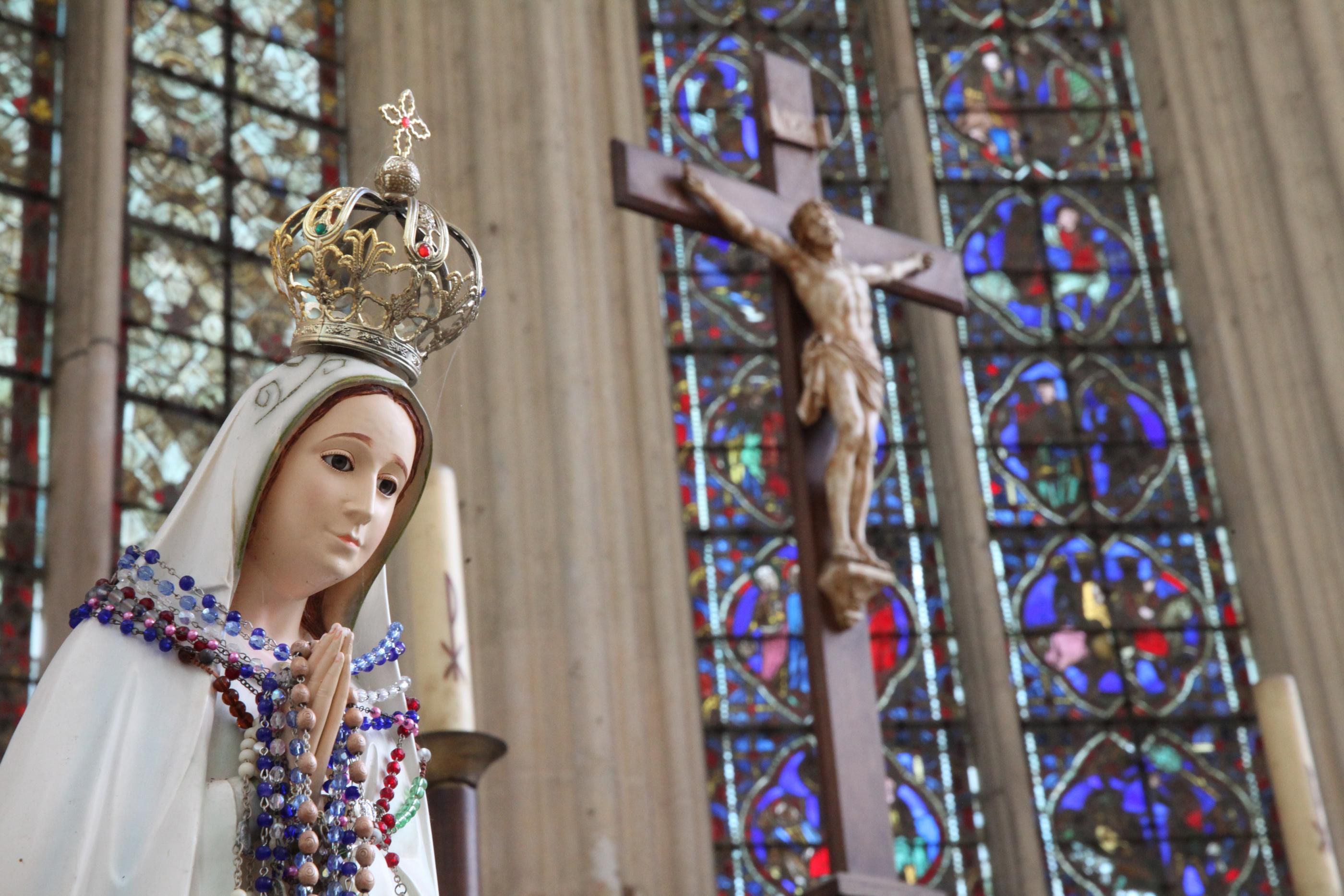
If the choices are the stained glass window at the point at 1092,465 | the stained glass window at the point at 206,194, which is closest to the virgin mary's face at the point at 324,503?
the stained glass window at the point at 206,194

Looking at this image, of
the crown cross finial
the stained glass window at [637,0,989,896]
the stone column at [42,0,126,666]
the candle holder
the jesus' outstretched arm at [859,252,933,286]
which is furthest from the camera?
the stained glass window at [637,0,989,896]

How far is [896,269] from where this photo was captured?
516cm

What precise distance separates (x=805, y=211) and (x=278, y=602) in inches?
117

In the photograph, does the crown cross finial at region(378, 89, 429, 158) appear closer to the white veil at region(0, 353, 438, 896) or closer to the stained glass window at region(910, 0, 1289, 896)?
the white veil at region(0, 353, 438, 896)

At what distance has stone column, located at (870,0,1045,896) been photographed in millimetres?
6656

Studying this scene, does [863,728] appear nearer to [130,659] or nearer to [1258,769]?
[130,659]

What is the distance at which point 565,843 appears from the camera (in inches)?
223

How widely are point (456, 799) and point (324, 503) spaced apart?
1066mm

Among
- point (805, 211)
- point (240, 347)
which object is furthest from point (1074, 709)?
point (240, 347)

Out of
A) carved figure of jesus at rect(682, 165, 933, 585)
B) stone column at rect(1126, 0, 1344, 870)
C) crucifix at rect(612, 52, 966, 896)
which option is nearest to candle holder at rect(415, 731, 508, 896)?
crucifix at rect(612, 52, 966, 896)

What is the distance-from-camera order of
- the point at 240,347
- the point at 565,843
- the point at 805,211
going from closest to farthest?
the point at 805,211 → the point at 565,843 → the point at 240,347

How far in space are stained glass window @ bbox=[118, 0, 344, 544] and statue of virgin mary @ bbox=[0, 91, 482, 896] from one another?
3876mm

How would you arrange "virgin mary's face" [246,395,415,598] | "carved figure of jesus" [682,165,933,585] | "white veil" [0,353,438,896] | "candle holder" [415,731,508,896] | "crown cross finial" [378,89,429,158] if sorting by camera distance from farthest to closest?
1. "carved figure of jesus" [682,165,933,585]
2. "candle holder" [415,731,508,896]
3. "crown cross finial" [378,89,429,158]
4. "virgin mary's face" [246,395,415,598]
5. "white veil" [0,353,438,896]

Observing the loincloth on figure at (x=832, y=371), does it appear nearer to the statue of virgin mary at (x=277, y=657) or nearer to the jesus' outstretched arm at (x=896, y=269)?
the jesus' outstretched arm at (x=896, y=269)
